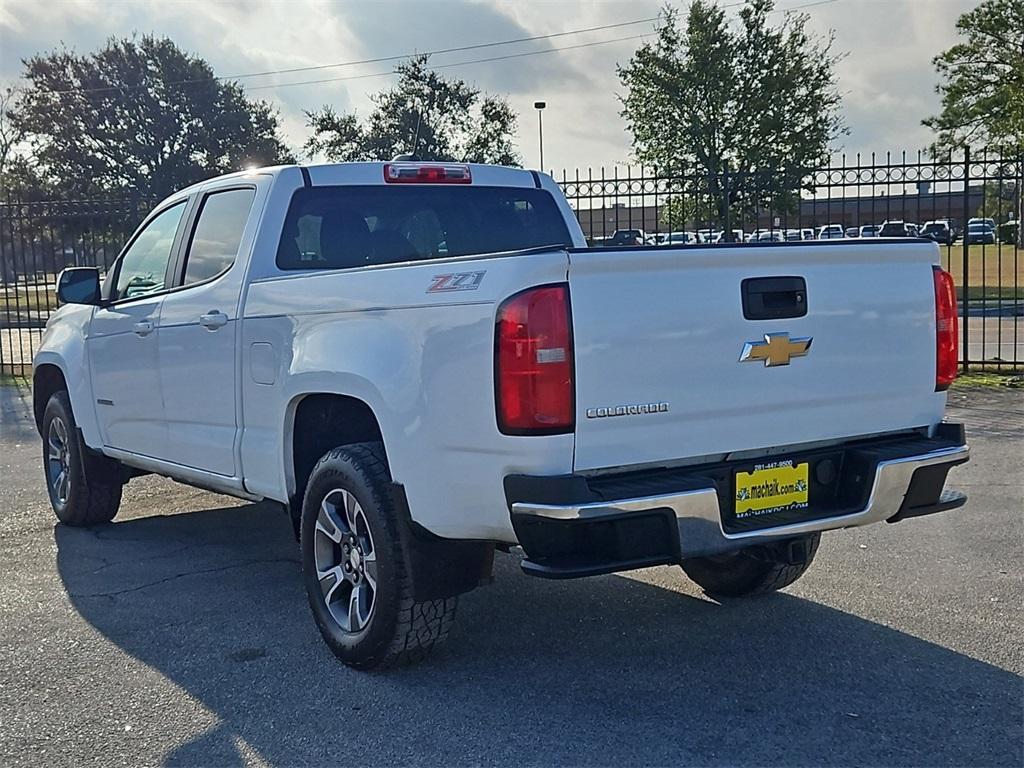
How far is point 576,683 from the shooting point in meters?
3.95

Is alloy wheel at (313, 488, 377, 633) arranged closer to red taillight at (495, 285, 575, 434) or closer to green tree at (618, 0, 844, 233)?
red taillight at (495, 285, 575, 434)

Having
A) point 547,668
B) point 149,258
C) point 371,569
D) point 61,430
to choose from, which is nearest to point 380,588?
point 371,569

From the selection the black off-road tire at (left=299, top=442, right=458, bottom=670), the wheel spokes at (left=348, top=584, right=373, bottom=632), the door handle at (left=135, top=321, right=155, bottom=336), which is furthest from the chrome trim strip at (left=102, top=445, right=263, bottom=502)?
the wheel spokes at (left=348, top=584, right=373, bottom=632)

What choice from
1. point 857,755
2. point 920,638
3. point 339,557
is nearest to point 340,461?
point 339,557

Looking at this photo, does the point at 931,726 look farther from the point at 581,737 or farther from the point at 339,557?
the point at 339,557

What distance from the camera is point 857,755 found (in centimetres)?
334

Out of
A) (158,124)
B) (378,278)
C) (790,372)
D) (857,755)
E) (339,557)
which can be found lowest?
(857,755)

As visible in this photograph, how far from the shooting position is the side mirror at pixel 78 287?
235 inches

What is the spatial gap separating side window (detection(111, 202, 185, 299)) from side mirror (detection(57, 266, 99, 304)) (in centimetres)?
12

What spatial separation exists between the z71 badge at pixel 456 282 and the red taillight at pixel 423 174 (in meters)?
1.84

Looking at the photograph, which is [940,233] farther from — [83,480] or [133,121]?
[133,121]

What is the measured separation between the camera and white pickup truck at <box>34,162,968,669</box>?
11.0 feet

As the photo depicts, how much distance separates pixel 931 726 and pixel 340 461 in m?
2.21

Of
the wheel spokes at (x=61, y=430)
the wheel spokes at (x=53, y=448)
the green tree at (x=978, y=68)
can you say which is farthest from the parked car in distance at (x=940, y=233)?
the green tree at (x=978, y=68)
